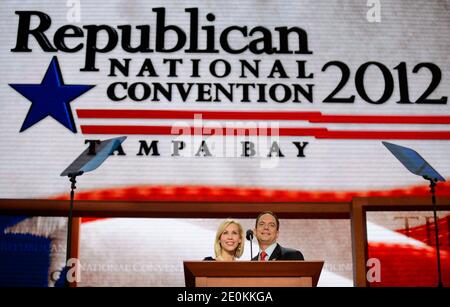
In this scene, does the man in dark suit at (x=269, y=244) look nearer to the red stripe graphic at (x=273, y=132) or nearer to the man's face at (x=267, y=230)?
the man's face at (x=267, y=230)

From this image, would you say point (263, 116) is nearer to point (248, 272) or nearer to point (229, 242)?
point (229, 242)

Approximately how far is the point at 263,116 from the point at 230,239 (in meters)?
1.52

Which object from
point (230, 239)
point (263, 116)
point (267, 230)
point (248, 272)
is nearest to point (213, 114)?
point (263, 116)

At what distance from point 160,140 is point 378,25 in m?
2.22

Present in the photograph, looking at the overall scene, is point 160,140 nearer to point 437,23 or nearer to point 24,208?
point 24,208

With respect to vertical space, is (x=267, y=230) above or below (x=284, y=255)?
above

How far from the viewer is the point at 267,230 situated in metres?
4.20

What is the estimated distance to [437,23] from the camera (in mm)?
5465

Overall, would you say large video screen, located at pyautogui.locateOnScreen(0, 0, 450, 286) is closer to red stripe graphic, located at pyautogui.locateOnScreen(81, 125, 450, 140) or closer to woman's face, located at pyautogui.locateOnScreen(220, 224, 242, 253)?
red stripe graphic, located at pyautogui.locateOnScreen(81, 125, 450, 140)

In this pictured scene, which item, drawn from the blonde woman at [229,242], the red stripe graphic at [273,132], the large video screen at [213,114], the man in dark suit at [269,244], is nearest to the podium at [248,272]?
the blonde woman at [229,242]

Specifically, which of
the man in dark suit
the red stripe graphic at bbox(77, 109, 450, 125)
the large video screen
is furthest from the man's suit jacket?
the red stripe graphic at bbox(77, 109, 450, 125)

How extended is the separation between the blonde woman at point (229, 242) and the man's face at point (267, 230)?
21cm

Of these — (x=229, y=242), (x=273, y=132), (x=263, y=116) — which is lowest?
(x=229, y=242)

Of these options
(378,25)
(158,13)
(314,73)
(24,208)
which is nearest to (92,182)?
(24,208)
